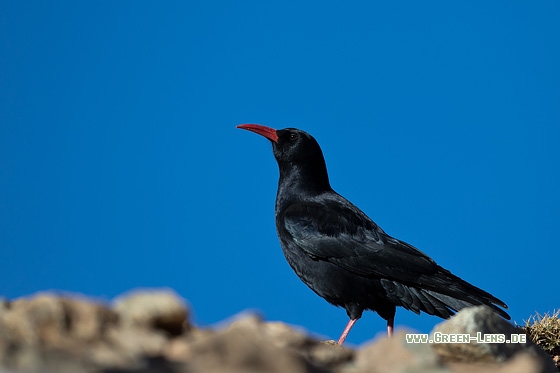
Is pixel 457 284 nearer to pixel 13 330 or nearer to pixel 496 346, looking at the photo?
pixel 496 346

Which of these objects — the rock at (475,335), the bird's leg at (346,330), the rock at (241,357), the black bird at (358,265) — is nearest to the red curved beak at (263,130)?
the black bird at (358,265)

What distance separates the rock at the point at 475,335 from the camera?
4.91m

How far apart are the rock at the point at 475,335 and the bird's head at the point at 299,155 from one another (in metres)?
5.19

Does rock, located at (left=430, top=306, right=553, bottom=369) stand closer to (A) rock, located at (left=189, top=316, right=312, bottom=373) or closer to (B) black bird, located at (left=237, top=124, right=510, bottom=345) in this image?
(A) rock, located at (left=189, top=316, right=312, bottom=373)

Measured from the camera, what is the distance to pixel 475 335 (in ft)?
16.3

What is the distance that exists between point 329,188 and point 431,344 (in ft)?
18.7

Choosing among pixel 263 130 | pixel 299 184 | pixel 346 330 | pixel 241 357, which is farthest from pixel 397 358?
pixel 263 130

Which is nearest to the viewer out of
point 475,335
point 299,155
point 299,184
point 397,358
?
point 397,358

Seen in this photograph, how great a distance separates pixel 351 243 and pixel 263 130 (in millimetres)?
2519

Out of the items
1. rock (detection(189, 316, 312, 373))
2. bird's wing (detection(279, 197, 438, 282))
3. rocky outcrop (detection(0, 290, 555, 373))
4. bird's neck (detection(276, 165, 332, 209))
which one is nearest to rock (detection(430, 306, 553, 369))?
rocky outcrop (detection(0, 290, 555, 373))

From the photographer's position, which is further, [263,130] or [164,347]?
[263,130]

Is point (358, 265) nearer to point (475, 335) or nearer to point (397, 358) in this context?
point (475, 335)

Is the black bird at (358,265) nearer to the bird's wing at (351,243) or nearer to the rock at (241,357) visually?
the bird's wing at (351,243)

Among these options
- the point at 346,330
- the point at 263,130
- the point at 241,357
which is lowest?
the point at 241,357
